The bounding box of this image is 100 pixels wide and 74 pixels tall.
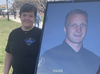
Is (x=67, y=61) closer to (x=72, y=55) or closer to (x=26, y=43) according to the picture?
(x=72, y=55)

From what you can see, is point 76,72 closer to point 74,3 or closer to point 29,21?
point 74,3

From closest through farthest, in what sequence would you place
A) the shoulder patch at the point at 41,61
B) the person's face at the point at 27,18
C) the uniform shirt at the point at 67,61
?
the uniform shirt at the point at 67,61 < the shoulder patch at the point at 41,61 < the person's face at the point at 27,18

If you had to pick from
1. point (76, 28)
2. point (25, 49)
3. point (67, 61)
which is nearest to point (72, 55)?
point (67, 61)

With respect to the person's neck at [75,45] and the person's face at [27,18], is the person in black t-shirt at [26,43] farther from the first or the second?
the person's neck at [75,45]

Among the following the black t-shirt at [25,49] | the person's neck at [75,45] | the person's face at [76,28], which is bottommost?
the black t-shirt at [25,49]

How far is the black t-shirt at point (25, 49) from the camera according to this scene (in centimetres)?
167

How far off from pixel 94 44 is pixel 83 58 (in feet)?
0.52

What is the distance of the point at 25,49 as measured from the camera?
1673 millimetres

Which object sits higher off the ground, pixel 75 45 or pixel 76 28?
pixel 76 28

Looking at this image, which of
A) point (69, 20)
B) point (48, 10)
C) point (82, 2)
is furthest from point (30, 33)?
point (82, 2)

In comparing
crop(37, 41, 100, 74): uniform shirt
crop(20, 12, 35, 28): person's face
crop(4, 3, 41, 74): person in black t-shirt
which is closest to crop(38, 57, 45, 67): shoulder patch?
crop(37, 41, 100, 74): uniform shirt

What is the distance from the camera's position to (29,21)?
164cm

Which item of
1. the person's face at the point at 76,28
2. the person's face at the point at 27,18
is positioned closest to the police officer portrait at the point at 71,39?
the person's face at the point at 76,28

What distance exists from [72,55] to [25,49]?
63 cm
